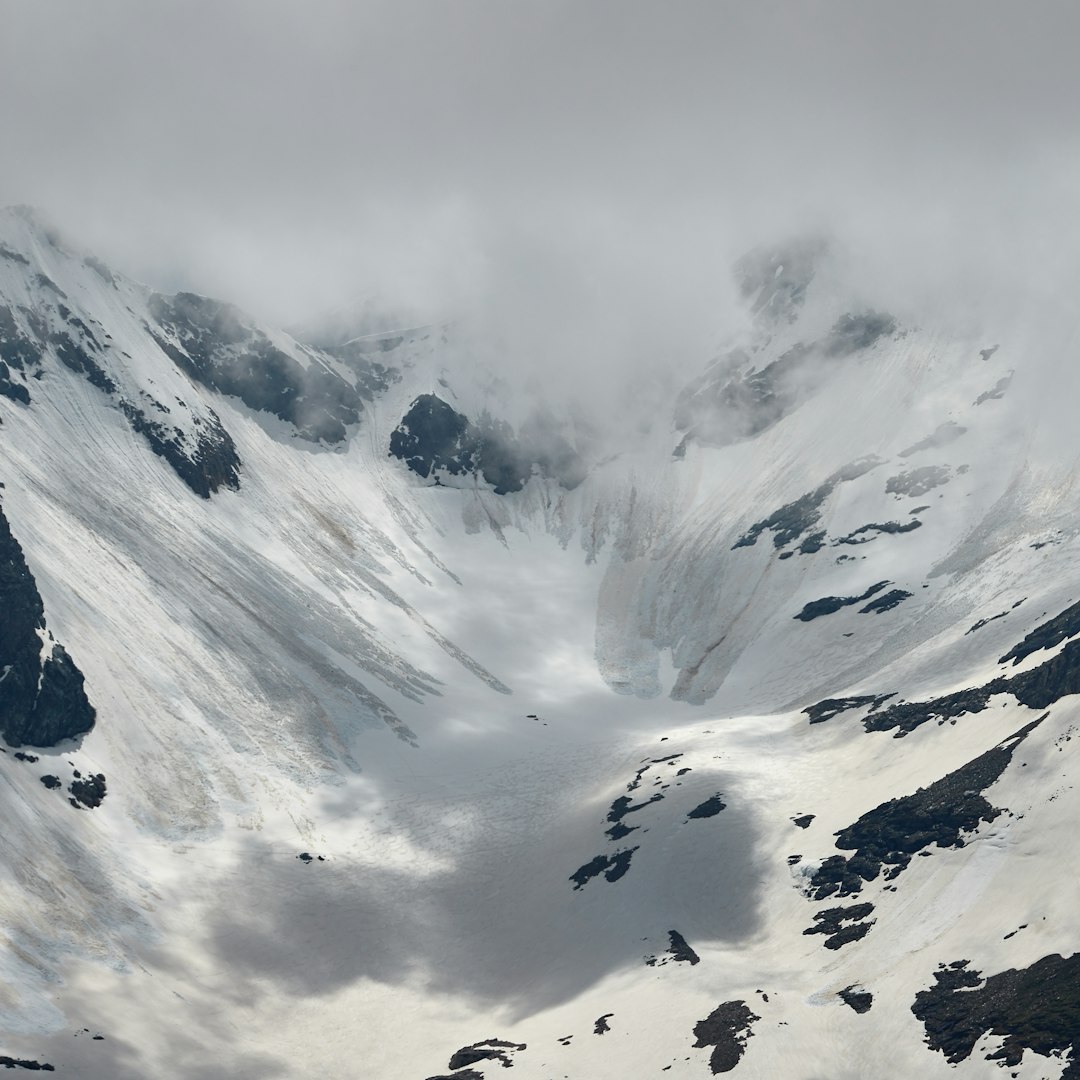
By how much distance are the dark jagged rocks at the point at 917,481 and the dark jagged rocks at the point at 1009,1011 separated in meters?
119

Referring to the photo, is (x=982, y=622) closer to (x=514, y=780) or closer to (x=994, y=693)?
→ (x=994, y=693)

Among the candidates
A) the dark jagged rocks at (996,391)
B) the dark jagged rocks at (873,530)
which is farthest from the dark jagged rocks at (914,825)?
the dark jagged rocks at (996,391)

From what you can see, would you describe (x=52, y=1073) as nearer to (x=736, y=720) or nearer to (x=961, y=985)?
(x=961, y=985)

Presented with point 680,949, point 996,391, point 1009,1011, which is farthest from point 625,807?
point 996,391

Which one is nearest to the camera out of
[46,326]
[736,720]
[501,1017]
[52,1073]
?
[52,1073]

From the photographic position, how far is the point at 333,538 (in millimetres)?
187875

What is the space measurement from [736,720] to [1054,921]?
62858 mm

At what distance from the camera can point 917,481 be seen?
182750 mm

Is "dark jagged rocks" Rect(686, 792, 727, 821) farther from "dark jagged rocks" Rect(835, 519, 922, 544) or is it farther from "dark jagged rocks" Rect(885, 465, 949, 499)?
"dark jagged rocks" Rect(885, 465, 949, 499)

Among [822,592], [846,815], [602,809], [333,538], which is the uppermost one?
[333,538]

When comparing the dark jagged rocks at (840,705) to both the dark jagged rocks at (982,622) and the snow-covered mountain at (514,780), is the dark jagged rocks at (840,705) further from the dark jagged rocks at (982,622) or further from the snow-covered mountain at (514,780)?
the dark jagged rocks at (982,622)

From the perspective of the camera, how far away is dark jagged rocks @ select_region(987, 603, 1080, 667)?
105m

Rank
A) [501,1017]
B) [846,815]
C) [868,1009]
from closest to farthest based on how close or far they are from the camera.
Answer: [868,1009] < [501,1017] < [846,815]

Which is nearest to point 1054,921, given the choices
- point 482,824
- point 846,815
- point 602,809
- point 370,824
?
point 846,815
